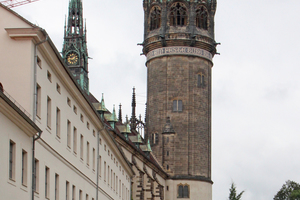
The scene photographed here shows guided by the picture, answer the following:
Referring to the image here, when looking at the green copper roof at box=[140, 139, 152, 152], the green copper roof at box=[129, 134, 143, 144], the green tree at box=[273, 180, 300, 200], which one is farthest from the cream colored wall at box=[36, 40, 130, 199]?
the green tree at box=[273, 180, 300, 200]

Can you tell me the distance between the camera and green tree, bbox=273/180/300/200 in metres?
152

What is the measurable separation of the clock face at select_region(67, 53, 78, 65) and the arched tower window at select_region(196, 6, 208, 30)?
18009 millimetres

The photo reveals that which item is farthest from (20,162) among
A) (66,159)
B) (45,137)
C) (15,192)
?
(66,159)

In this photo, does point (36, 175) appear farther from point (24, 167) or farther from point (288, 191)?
point (288, 191)

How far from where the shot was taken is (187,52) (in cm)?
10394

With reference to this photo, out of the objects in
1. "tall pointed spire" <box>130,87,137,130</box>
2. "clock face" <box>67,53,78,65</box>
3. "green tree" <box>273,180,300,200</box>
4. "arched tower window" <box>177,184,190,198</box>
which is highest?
"clock face" <box>67,53,78,65</box>

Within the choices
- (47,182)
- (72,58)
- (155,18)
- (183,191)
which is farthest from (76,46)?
(47,182)

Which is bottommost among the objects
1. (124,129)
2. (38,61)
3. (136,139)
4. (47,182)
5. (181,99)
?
(47,182)

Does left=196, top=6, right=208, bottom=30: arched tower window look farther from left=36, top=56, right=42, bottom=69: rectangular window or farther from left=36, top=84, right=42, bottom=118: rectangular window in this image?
left=36, top=84, right=42, bottom=118: rectangular window

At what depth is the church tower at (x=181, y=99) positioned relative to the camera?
338ft

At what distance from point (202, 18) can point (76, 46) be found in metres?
18.8

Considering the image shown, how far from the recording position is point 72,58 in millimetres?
99250

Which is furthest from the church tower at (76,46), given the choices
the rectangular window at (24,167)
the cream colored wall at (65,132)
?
the rectangular window at (24,167)

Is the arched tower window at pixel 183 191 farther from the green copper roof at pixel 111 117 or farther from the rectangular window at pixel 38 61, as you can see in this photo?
the rectangular window at pixel 38 61
